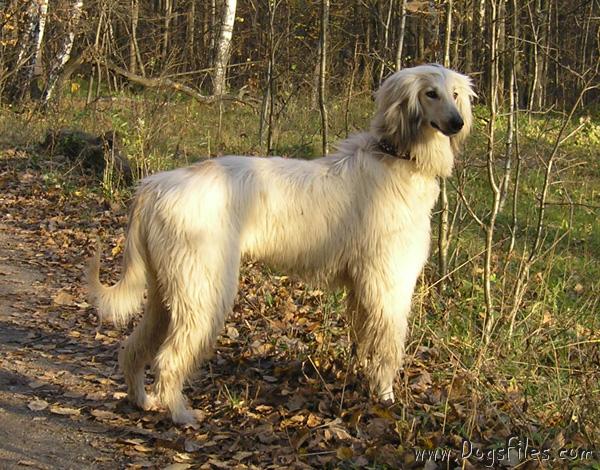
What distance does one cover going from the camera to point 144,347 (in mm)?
4480

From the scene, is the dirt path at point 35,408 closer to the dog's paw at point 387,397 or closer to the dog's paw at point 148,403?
the dog's paw at point 148,403

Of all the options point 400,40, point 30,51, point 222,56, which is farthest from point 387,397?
point 30,51

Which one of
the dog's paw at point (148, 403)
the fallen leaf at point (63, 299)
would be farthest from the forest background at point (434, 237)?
the fallen leaf at point (63, 299)

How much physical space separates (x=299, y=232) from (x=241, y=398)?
1.07 m

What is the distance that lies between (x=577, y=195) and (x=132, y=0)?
7.89 m

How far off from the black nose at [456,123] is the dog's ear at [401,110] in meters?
0.19

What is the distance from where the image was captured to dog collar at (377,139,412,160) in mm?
4551

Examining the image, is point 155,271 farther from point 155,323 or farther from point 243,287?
point 243,287

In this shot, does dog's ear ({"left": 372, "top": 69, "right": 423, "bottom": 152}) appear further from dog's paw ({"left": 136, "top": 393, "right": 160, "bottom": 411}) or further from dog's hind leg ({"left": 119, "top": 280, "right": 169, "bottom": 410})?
dog's paw ({"left": 136, "top": 393, "right": 160, "bottom": 411})

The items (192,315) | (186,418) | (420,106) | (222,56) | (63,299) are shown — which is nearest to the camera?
(192,315)

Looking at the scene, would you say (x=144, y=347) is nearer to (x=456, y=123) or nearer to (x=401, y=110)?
(x=401, y=110)

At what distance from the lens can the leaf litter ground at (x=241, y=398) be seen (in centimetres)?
399

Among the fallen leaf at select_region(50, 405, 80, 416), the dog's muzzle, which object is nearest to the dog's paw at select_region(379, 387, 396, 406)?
the dog's muzzle

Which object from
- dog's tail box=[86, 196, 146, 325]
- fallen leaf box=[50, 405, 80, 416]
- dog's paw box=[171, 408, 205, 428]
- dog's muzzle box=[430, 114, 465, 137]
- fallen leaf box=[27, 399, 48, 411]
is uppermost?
dog's muzzle box=[430, 114, 465, 137]
